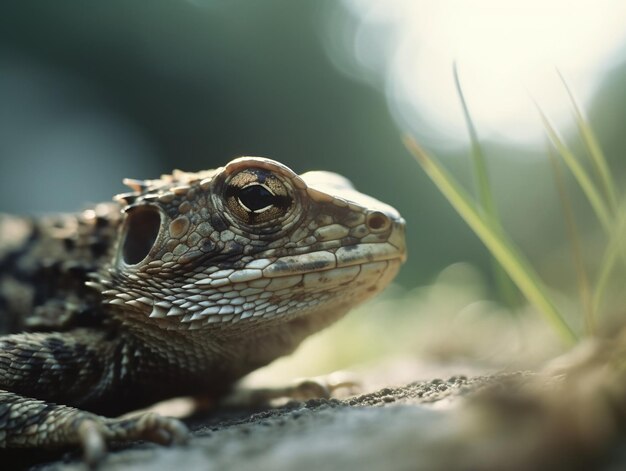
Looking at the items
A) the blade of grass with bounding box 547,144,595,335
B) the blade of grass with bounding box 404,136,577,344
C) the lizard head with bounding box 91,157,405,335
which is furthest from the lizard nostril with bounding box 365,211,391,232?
the blade of grass with bounding box 547,144,595,335

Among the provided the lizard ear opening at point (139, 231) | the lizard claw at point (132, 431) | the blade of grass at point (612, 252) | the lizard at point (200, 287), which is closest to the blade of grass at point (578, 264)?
the blade of grass at point (612, 252)

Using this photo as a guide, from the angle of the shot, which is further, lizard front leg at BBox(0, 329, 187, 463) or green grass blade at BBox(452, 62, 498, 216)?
green grass blade at BBox(452, 62, 498, 216)

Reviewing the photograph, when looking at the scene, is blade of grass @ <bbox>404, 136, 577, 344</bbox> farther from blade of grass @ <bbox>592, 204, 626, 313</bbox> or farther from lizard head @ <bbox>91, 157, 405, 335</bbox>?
lizard head @ <bbox>91, 157, 405, 335</bbox>

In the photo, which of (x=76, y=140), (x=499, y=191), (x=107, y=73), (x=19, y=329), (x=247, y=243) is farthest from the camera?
(x=499, y=191)

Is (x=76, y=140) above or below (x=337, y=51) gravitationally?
below

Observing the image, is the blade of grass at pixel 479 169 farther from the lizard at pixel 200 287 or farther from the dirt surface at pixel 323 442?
the dirt surface at pixel 323 442

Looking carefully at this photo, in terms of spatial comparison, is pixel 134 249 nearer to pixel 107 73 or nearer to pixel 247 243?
pixel 247 243

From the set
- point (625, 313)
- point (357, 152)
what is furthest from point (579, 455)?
point (357, 152)

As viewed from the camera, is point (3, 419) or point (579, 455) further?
point (3, 419)
